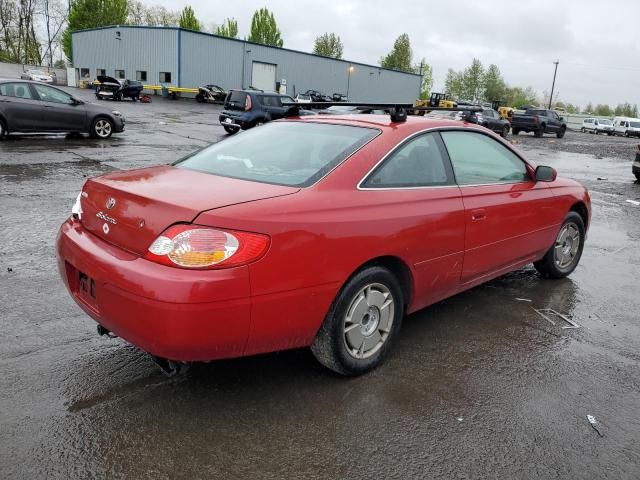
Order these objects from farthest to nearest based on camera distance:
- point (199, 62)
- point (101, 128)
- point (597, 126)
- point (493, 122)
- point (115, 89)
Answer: point (597, 126) → point (199, 62) → point (115, 89) → point (493, 122) → point (101, 128)

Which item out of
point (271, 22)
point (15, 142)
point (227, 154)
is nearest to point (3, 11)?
point (271, 22)

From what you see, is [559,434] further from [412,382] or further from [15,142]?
[15,142]

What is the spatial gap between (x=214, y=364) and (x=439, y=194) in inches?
70.9

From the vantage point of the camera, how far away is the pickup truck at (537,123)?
33.5 meters

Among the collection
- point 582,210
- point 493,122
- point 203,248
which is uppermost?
point 493,122

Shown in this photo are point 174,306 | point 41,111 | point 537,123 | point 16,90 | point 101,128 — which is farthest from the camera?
point 537,123

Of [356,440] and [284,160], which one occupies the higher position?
[284,160]

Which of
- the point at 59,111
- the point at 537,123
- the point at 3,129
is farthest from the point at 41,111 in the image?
the point at 537,123

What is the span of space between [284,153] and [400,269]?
1.05 m

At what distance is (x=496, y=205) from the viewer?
4.05 m

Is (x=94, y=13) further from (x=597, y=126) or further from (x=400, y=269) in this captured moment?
(x=400, y=269)

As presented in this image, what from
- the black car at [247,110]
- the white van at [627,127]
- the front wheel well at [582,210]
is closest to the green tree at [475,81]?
the white van at [627,127]

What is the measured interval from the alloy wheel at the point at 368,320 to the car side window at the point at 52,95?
13.3 m

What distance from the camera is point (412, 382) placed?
3.25 meters
